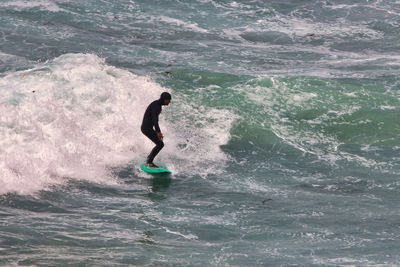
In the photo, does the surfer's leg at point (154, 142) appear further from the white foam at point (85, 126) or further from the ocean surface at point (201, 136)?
the white foam at point (85, 126)

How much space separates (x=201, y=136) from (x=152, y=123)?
2.77 meters

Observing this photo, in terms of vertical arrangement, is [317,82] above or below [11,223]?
above

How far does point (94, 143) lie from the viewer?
50.4 feet

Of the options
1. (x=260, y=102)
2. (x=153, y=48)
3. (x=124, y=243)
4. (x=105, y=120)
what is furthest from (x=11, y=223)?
(x=153, y=48)

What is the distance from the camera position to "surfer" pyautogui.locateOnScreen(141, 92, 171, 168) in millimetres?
13501

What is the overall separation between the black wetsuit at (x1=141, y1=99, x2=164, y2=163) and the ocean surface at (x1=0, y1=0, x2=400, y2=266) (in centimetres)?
57

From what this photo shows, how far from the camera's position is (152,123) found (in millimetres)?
13742

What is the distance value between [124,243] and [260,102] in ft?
29.1

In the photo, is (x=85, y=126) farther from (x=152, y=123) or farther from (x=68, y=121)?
(x=152, y=123)

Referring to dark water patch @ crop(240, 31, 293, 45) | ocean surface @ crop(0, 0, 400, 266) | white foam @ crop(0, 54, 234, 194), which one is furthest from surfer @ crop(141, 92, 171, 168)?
dark water patch @ crop(240, 31, 293, 45)

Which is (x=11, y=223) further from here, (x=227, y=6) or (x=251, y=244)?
(x=227, y=6)

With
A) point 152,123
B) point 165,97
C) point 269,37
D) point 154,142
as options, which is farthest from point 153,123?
point 269,37

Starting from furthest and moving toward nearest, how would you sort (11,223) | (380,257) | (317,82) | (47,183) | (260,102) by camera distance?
(317,82) < (260,102) < (47,183) < (11,223) < (380,257)

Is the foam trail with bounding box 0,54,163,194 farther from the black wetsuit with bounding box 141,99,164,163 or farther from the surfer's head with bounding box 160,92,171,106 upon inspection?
the surfer's head with bounding box 160,92,171,106
